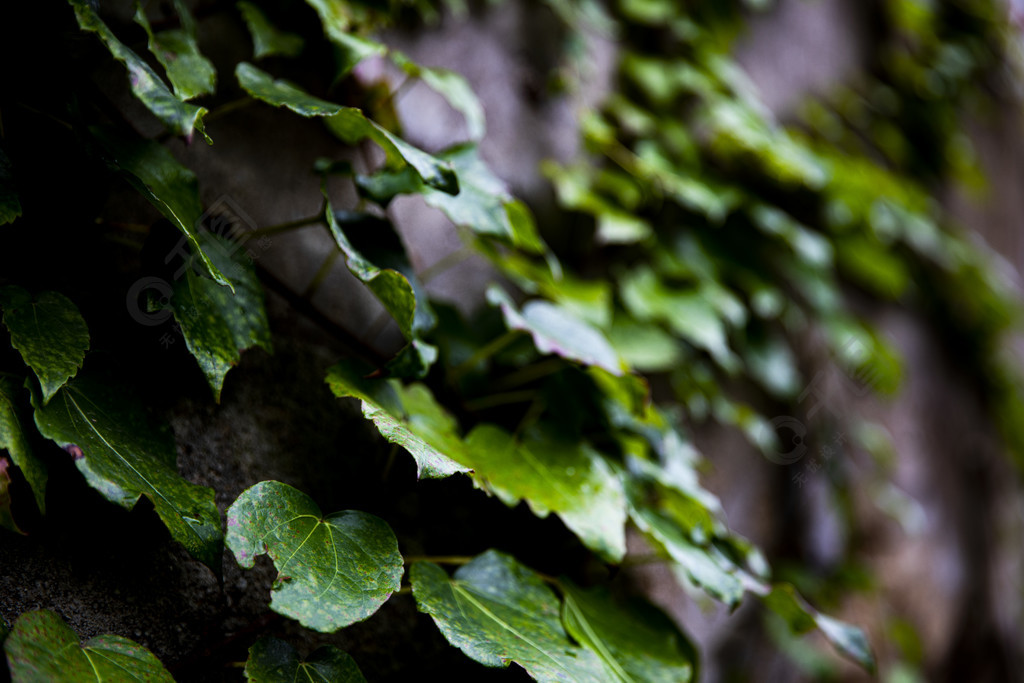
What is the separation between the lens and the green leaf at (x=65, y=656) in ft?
1.59

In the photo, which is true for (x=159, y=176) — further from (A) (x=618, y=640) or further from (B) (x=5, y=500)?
(A) (x=618, y=640)

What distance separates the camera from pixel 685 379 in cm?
127

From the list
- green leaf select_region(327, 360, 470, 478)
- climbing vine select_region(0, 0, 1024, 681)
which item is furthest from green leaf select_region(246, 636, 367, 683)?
green leaf select_region(327, 360, 470, 478)

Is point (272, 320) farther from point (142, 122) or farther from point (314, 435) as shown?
point (142, 122)

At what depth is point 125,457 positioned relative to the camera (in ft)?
1.98

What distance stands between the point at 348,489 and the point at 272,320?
22 cm

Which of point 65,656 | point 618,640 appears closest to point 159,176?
point 65,656

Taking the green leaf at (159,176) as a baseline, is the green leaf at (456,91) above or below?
above

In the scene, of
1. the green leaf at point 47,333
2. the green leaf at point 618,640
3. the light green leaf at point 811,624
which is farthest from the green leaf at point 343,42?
the light green leaf at point 811,624

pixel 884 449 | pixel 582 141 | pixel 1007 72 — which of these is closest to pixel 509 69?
pixel 582 141

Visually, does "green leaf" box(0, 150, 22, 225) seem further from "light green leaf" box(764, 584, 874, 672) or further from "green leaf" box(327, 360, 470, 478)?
"light green leaf" box(764, 584, 874, 672)

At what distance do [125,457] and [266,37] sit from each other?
50cm

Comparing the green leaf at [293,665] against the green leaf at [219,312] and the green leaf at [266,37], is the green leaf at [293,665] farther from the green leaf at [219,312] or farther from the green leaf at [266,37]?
the green leaf at [266,37]

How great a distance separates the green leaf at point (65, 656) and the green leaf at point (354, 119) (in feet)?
1.58
